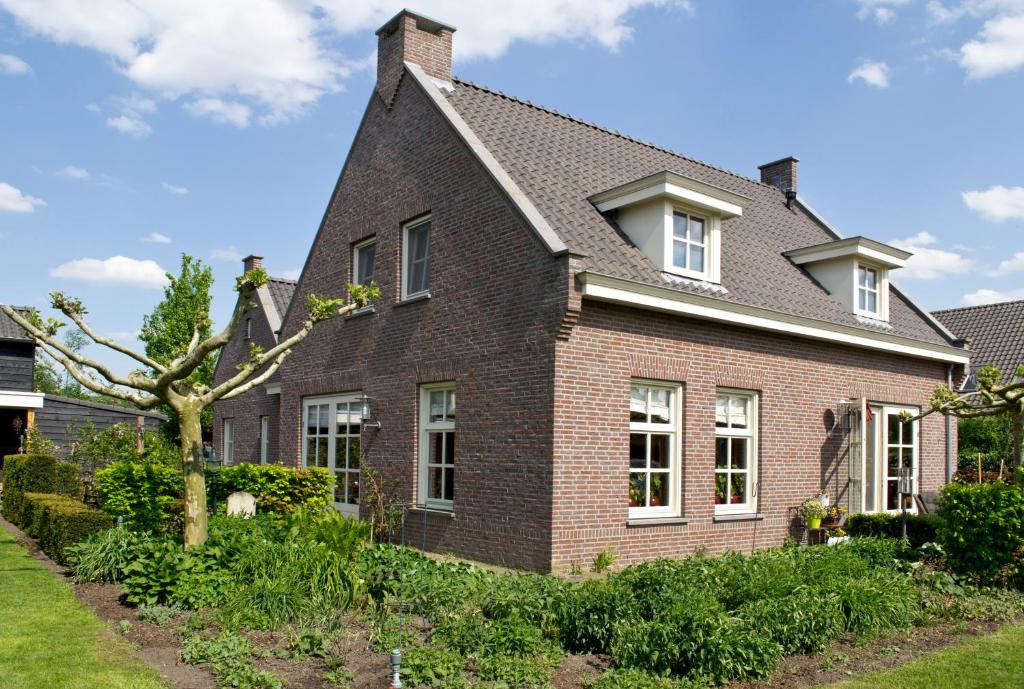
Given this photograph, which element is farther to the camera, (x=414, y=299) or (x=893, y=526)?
(x=893, y=526)

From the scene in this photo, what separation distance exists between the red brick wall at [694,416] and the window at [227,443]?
16.5 metres

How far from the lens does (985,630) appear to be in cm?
863

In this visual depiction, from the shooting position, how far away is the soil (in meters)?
6.49

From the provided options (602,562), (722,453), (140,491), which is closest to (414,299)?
(140,491)

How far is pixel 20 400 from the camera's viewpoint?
87.8 ft

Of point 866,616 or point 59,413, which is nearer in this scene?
point 866,616

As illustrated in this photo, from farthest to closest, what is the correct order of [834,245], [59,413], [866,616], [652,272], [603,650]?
[59,413]
[834,245]
[652,272]
[866,616]
[603,650]

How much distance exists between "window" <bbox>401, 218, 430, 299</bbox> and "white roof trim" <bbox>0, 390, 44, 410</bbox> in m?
17.8

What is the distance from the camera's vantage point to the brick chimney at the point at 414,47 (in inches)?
602

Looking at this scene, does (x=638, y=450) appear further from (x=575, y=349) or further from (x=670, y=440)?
(x=575, y=349)

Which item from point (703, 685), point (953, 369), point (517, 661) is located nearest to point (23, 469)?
point (517, 661)

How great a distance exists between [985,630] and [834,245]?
9319mm

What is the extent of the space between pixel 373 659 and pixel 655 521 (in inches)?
232

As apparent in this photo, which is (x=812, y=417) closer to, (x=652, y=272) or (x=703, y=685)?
(x=652, y=272)
